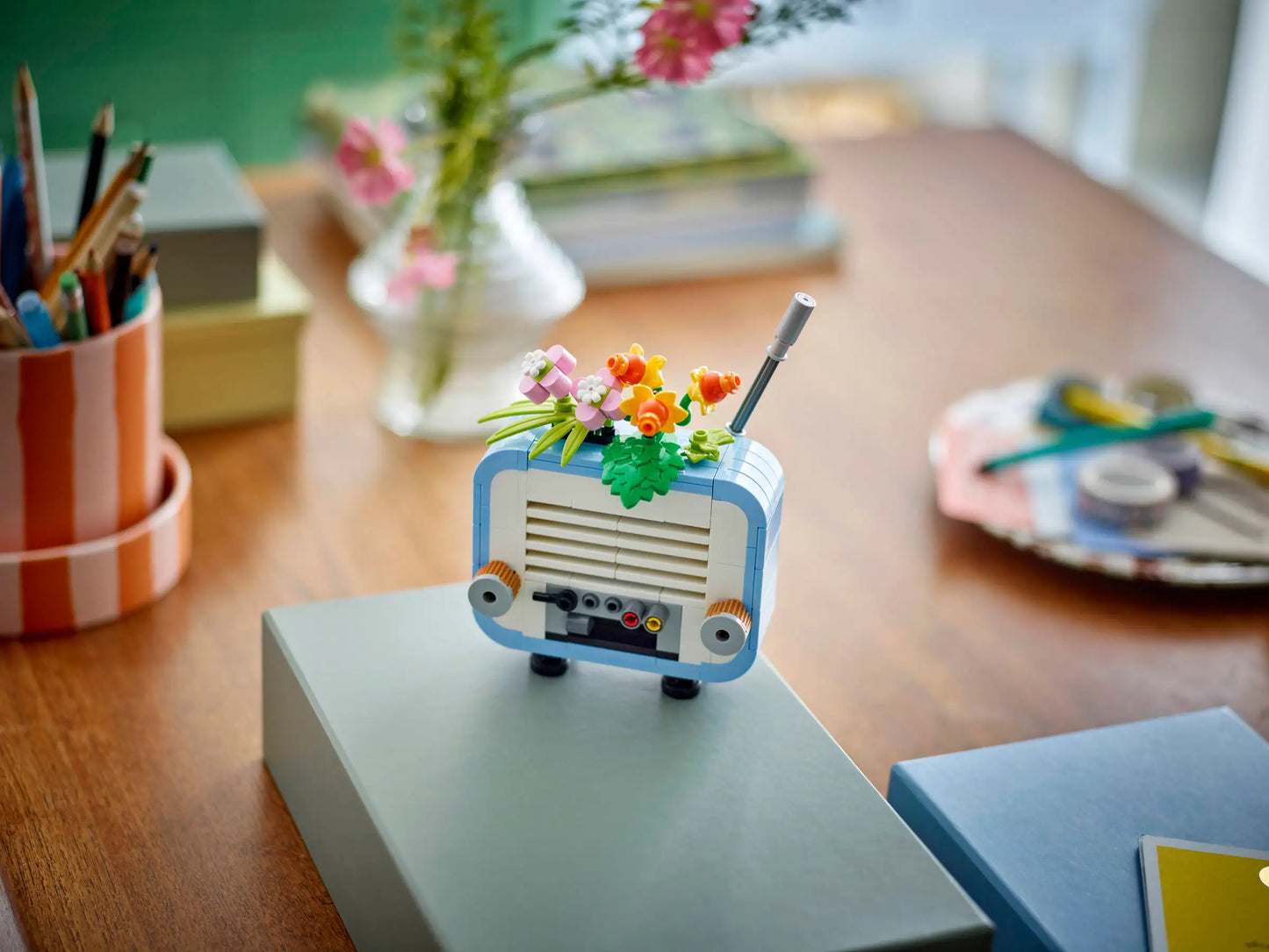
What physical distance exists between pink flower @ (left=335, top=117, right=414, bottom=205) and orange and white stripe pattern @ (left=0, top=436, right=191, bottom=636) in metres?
0.22

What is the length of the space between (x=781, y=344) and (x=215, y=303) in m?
0.56

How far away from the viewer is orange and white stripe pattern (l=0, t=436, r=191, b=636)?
2.59 feet

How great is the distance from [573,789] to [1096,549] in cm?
44

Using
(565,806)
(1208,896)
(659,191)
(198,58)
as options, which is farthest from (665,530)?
(198,58)

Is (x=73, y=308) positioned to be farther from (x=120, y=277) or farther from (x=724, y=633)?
(x=724, y=633)

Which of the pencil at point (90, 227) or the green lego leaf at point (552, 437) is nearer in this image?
the green lego leaf at point (552, 437)

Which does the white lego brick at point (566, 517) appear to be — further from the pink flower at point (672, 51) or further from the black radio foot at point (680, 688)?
the pink flower at point (672, 51)

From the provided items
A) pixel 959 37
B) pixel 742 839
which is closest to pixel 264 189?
pixel 742 839

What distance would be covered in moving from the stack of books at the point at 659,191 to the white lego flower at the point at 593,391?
2.09ft

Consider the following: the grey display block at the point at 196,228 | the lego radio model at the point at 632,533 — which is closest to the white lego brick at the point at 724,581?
the lego radio model at the point at 632,533

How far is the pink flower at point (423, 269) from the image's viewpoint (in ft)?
3.09

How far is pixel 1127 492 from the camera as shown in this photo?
3.03ft

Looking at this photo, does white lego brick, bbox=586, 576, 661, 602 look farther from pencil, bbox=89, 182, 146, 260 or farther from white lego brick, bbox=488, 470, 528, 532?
pencil, bbox=89, 182, 146, 260

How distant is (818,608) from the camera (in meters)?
0.89
